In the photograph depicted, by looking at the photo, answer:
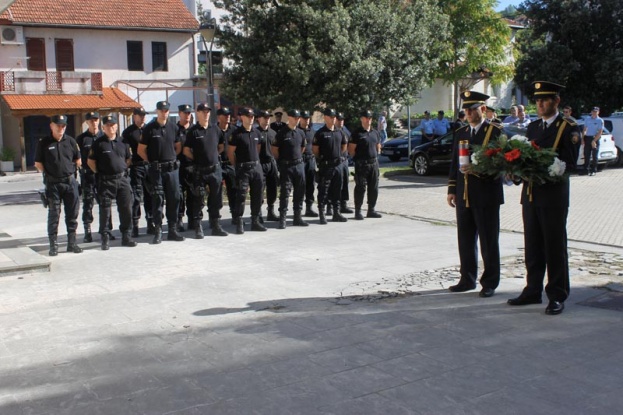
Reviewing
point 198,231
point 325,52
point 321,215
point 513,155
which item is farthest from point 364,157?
point 513,155

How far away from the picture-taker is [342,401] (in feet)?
15.7

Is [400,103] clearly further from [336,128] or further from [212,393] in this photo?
[212,393]

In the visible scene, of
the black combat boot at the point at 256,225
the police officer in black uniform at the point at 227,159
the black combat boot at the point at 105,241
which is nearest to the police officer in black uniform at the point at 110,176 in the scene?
the black combat boot at the point at 105,241

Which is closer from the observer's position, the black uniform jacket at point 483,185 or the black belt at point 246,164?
the black uniform jacket at point 483,185

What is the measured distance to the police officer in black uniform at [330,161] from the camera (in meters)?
12.8

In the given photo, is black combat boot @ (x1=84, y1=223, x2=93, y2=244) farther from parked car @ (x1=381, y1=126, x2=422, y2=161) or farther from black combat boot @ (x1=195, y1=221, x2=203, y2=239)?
parked car @ (x1=381, y1=126, x2=422, y2=161)

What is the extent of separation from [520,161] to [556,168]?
32cm

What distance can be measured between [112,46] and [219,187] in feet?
85.1

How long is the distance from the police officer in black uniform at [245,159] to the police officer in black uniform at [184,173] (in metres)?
0.68

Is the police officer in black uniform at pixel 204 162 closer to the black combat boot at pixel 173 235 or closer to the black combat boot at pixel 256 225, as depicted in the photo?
the black combat boot at pixel 173 235

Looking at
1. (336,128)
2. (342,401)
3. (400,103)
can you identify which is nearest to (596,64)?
(400,103)

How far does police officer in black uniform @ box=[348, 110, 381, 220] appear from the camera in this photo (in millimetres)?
13031

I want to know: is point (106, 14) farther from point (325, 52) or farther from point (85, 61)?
point (325, 52)

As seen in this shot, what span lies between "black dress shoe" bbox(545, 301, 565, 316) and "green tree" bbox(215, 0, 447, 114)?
39.8 ft
